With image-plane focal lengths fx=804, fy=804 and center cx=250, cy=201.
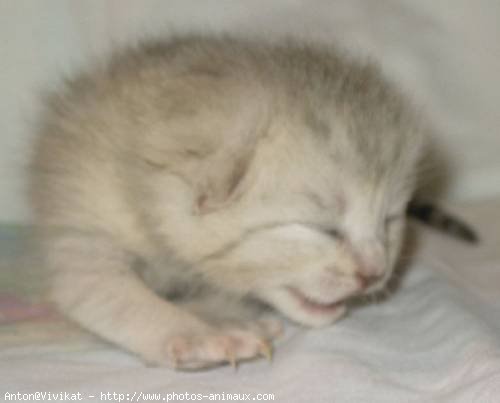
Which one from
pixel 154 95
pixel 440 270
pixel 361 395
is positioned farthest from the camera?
pixel 440 270

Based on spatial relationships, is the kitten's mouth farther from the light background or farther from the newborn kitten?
the light background

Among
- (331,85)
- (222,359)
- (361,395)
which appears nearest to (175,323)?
(222,359)

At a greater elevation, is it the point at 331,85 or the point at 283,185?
the point at 331,85

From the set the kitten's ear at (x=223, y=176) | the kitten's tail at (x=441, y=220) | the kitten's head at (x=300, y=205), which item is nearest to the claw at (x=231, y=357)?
the kitten's head at (x=300, y=205)

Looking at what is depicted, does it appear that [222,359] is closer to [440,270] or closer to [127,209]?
[127,209]

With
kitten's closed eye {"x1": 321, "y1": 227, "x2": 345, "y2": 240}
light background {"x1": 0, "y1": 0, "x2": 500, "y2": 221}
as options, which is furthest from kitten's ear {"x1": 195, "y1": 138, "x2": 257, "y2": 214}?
light background {"x1": 0, "y1": 0, "x2": 500, "y2": 221}

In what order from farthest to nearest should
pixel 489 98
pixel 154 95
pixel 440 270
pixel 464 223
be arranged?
1. pixel 489 98
2. pixel 464 223
3. pixel 440 270
4. pixel 154 95

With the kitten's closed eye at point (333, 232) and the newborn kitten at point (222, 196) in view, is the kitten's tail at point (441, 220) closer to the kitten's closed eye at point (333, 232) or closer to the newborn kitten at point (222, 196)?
the newborn kitten at point (222, 196)
